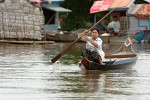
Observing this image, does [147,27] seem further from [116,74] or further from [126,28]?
[116,74]

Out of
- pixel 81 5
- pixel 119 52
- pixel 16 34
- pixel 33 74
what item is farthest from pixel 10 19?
pixel 33 74

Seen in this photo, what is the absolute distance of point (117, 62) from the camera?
57.7 ft

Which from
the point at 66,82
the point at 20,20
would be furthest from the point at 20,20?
the point at 66,82

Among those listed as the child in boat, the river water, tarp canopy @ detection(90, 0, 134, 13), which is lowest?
the river water

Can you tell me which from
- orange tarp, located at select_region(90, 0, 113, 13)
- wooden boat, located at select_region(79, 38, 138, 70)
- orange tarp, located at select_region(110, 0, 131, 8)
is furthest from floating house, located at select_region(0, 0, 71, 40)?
wooden boat, located at select_region(79, 38, 138, 70)

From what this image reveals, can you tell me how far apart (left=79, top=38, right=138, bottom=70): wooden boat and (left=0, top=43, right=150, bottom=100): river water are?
19 cm

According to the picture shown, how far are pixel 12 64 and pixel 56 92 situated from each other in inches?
265

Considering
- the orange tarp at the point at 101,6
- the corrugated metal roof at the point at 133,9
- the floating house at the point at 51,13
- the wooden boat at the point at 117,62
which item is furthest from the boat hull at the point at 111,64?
the floating house at the point at 51,13

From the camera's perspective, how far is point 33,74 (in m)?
16.2

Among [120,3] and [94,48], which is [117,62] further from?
[120,3]

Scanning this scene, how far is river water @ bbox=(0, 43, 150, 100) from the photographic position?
39.7 ft

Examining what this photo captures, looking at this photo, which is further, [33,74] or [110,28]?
[110,28]

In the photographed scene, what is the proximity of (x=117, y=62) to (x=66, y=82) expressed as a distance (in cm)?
343

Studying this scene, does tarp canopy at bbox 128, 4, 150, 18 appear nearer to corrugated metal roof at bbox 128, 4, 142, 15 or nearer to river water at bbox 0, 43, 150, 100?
corrugated metal roof at bbox 128, 4, 142, 15
